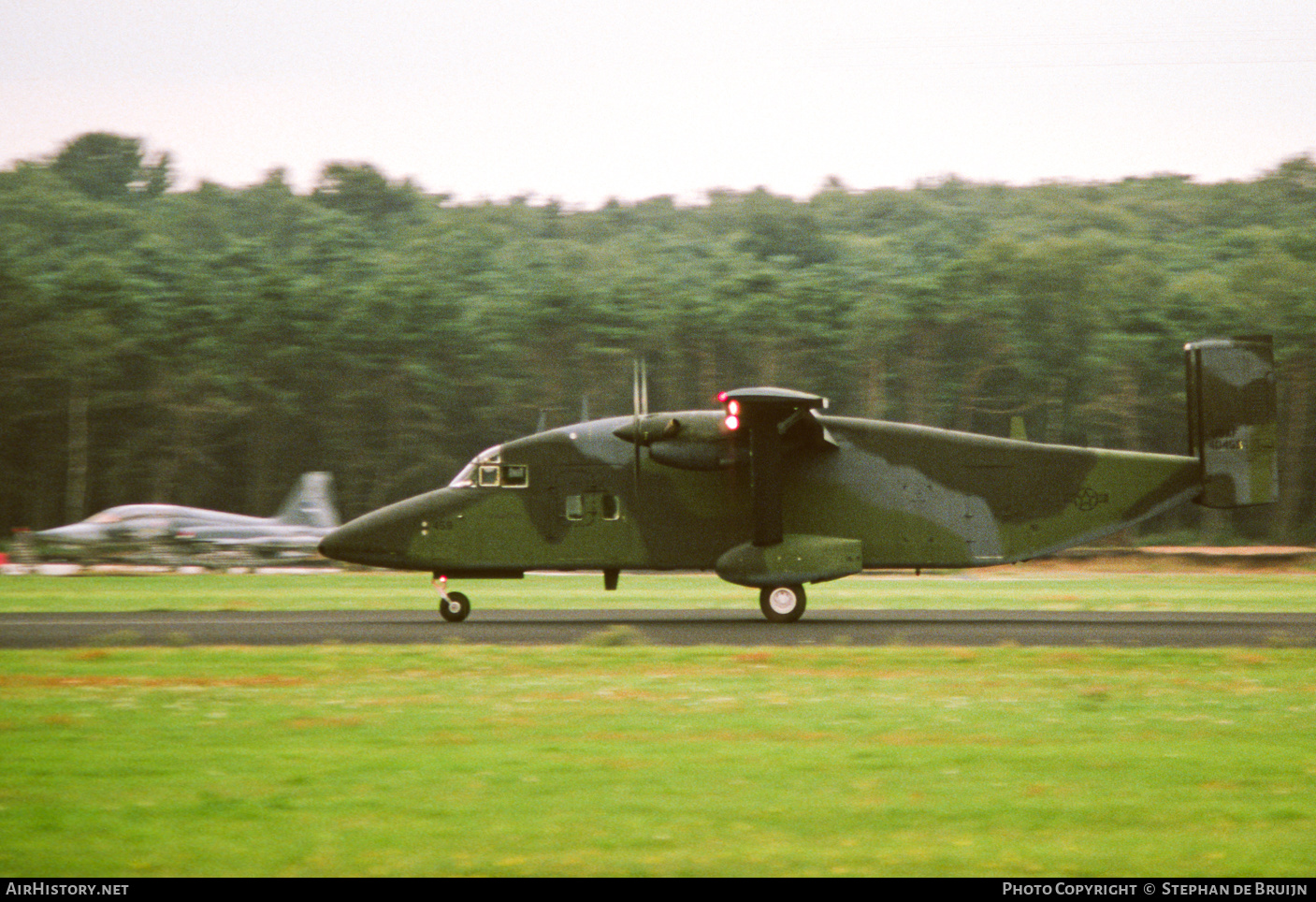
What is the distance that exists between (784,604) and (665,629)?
257cm

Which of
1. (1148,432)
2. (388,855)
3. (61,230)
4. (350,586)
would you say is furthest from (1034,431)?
(61,230)

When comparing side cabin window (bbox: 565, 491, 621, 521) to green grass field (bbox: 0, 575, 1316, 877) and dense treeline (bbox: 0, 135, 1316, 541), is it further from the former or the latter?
dense treeline (bbox: 0, 135, 1316, 541)

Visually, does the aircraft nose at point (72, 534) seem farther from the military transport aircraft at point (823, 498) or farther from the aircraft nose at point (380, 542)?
the military transport aircraft at point (823, 498)

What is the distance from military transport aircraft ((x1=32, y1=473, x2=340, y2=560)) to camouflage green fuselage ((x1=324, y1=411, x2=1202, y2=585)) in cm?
2367

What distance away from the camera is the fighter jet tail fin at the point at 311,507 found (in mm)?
51969

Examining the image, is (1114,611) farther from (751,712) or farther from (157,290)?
(157,290)

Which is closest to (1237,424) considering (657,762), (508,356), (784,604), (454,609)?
(784,604)

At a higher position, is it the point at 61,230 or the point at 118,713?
the point at 61,230

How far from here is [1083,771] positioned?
34.7 ft

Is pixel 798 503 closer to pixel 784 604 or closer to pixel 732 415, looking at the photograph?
pixel 784 604

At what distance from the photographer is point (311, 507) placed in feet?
172

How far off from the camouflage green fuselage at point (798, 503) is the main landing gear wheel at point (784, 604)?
105cm

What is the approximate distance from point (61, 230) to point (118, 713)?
94.1m

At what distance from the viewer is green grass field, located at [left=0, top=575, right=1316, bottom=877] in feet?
27.2
